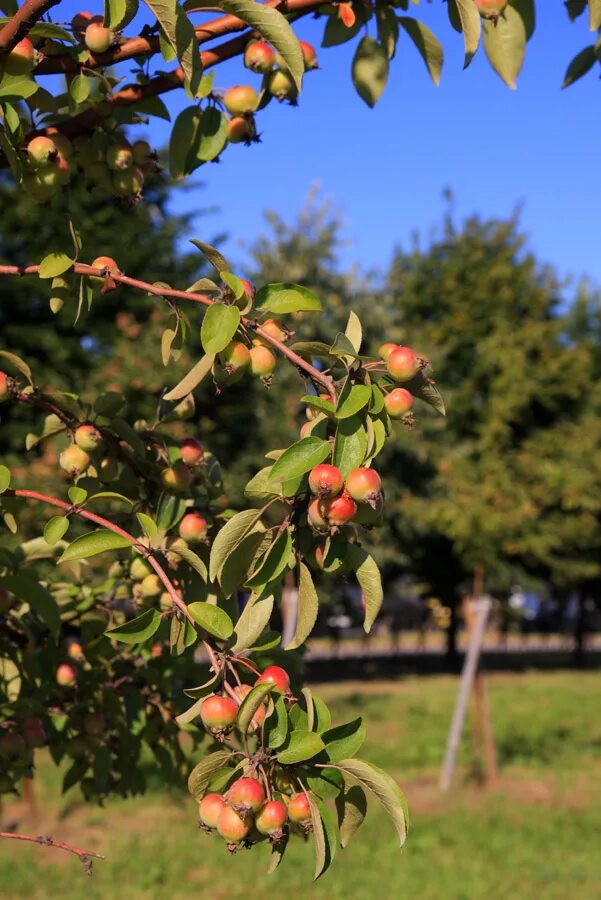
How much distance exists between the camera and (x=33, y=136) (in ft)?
4.95

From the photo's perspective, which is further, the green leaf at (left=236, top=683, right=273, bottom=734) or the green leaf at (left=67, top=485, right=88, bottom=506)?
the green leaf at (left=67, top=485, right=88, bottom=506)

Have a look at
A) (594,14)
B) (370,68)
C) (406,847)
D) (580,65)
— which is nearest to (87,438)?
(370,68)

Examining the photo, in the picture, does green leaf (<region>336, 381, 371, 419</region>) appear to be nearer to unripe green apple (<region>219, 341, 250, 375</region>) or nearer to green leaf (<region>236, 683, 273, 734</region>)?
unripe green apple (<region>219, 341, 250, 375</region>)

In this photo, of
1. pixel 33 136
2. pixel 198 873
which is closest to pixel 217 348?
pixel 33 136

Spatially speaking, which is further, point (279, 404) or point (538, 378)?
point (538, 378)

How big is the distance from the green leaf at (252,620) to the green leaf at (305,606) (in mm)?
40

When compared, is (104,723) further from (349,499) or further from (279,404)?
(279,404)

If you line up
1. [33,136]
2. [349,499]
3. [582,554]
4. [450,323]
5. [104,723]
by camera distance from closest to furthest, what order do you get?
1. [349,499]
2. [33,136]
3. [104,723]
4. [450,323]
5. [582,554]

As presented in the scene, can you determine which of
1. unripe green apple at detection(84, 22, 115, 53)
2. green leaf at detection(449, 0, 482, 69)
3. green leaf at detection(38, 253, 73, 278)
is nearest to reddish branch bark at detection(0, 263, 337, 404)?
green leaf at detection(38, 253, 73, 278)

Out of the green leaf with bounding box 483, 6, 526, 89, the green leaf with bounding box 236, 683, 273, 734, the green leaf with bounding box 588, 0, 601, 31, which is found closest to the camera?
the green leaf with bounding box 236, 683, 273, 734

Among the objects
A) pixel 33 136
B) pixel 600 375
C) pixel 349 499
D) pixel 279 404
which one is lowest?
pixel 349 499

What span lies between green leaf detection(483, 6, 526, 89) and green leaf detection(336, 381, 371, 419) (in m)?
0.81

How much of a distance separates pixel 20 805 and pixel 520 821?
166 inches

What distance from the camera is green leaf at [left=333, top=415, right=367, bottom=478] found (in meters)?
1.13
